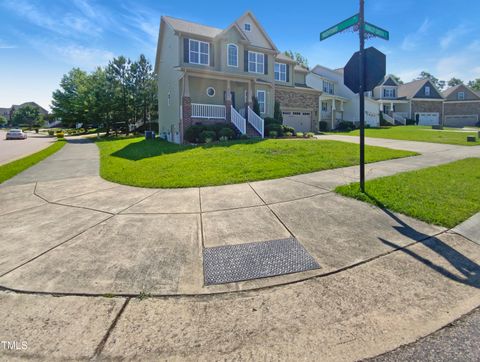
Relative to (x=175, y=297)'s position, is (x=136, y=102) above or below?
above

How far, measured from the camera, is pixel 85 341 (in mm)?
2307

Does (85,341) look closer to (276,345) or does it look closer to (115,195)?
(276,345)

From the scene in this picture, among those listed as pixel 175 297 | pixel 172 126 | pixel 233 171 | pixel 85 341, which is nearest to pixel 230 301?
pixel 175 297

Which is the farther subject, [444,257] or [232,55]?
[232,55]

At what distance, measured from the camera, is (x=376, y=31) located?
614 cm

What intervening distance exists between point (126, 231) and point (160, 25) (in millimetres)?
21545

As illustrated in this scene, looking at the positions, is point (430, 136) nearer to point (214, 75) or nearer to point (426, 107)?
point (214, 75)

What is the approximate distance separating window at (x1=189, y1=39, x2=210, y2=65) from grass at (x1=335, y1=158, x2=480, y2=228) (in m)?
15.8

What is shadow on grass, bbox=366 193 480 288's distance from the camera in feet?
10.5

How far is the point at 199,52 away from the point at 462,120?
5192 cm

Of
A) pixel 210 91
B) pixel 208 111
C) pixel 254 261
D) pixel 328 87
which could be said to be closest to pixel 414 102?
pixel 328 87

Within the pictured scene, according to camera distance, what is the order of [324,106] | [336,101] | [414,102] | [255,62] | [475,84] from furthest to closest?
[475,84] < [414,102] < [336,101] < [324,106] < [255,62]

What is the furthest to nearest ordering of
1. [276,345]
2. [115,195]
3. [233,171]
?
[233,171]
[115,195]
[276,345]

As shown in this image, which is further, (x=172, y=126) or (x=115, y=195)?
(x=172, y=126)
